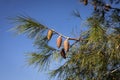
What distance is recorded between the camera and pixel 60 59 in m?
3.38

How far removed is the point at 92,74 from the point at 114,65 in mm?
284

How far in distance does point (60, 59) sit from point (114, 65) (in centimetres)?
61

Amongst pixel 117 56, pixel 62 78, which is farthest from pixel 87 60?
pixel 62 78

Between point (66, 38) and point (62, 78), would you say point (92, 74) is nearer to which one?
point (62, 78)

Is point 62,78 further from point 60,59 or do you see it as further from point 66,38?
point 66,38

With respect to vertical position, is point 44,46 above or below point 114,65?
above

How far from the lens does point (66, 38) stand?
2914 mm

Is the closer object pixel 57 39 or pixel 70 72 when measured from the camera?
pixel 57 39

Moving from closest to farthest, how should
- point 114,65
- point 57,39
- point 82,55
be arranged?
point 57,39, point 82,55, point 114,65

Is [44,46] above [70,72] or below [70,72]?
above

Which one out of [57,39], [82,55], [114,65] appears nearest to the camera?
[57,39]

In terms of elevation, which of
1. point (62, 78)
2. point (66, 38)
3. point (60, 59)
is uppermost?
point (66, 38)

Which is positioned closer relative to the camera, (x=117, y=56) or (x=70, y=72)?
(x=117, y=56)

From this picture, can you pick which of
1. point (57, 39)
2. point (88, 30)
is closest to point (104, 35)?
point (88, 30)
